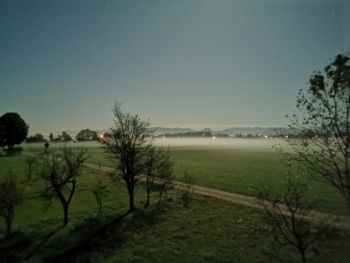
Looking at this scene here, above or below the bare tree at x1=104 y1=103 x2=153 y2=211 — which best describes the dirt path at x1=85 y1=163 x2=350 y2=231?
below

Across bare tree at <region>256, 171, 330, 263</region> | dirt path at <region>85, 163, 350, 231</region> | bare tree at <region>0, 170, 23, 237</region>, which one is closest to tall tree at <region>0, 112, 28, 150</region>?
dirt path at <region>85, 163, 350, 231</region>

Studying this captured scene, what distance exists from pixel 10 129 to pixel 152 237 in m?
88.7

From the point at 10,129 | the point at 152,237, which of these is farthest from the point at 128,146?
the point at 10,129

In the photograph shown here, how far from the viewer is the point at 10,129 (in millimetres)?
90500

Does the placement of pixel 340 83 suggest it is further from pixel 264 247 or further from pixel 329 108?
pixel 264 247

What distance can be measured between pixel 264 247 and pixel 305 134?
8786mm

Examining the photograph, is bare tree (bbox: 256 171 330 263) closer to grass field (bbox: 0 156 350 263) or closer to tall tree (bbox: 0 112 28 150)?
grass field (bbox: 0 156 350 263)

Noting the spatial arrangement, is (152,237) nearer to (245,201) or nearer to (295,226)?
(295,226)

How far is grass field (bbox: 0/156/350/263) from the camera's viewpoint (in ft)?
53.9

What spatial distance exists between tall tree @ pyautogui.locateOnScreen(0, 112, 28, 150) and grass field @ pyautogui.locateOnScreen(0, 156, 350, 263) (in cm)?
7303

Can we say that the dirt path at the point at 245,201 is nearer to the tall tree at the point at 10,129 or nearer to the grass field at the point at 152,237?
the grass field at the point at 152,237

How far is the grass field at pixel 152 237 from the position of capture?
1644 centimetres

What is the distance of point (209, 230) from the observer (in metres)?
20.8

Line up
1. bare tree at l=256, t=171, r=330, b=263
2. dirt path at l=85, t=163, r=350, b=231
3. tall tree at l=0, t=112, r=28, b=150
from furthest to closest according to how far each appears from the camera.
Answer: tall tree at l=0, t=112, r=28, b=150 → dirt path at l=85, t=163, r=350, b=231 → bare tree at l=256, t=171, r=330, b=263
